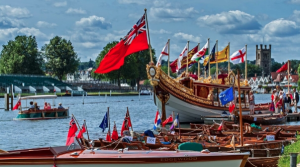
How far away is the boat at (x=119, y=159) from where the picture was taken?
14992mm

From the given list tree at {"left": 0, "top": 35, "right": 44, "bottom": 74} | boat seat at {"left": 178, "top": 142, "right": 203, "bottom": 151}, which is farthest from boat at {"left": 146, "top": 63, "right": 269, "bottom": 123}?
tree at {"left": 0, "top": 35, "right": 44, "bottom": 74}

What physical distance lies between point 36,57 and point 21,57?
756 cm

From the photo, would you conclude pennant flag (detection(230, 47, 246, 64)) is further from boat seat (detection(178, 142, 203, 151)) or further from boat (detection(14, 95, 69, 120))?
boat seat (detection(178, 142, 203, 151))

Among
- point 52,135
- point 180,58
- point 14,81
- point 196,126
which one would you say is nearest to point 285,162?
point 196,126

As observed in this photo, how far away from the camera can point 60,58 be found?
149m

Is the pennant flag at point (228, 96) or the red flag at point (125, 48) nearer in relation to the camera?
the red flag at point (125, 48)

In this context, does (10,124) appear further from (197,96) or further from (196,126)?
(196,126)

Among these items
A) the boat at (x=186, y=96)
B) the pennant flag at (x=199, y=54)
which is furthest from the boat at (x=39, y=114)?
the pennant flag at (x=199, y=54)

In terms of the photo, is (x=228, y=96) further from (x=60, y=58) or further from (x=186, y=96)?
(x=60, y=58)

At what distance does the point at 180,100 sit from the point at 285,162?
2389 centimetres

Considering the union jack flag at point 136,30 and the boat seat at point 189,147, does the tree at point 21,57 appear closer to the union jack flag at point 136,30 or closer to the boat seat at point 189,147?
the union jack flag at point 136,30

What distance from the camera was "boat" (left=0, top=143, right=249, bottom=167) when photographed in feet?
49.2

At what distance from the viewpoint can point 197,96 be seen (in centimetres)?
4178

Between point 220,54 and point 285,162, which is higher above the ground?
point 220,54
